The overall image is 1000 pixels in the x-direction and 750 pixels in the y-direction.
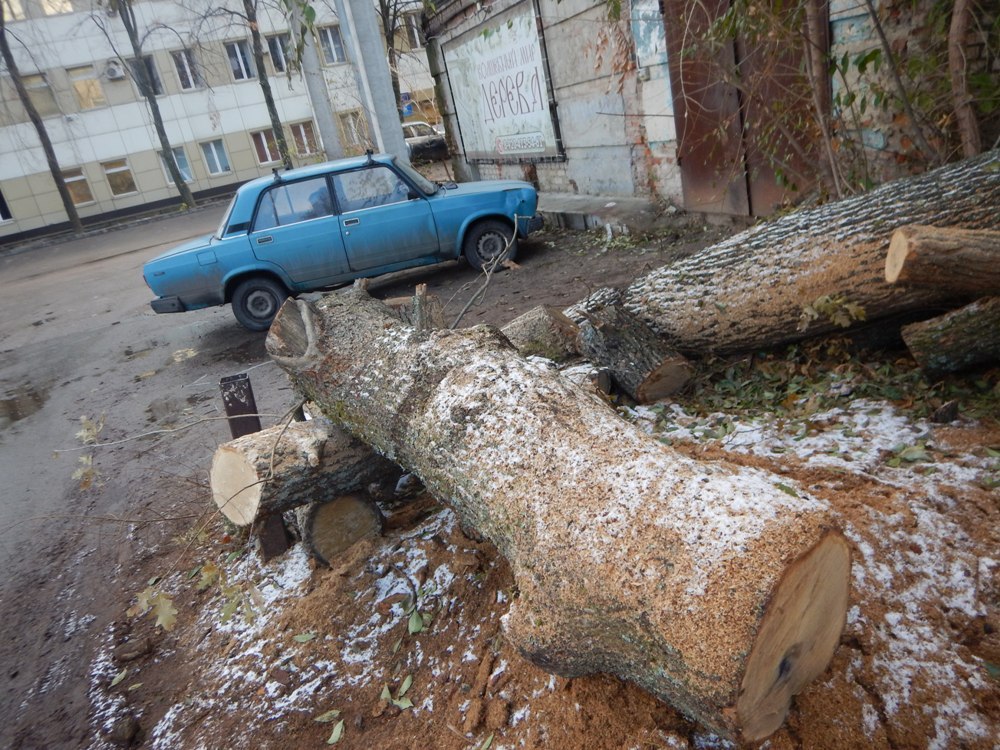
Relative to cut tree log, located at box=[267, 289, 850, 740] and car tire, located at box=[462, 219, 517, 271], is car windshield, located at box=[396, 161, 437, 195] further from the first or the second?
cut tree log, located at box=[267, 289, 850, 740]

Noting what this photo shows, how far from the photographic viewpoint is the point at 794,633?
1716 millimetres

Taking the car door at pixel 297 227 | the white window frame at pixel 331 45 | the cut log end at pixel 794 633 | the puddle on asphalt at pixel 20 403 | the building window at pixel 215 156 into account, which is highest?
the white window frame at pixel 331 45

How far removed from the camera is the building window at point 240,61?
26.3m

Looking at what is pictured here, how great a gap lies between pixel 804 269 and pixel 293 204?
5717mm

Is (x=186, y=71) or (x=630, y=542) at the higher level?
(x=186, y=71)

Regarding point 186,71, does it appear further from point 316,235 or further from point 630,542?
point 630,542

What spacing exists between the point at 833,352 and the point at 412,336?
7.71 ft

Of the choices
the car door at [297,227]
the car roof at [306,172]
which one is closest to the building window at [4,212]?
the car roof at [306,172]

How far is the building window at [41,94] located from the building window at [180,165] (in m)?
3.82

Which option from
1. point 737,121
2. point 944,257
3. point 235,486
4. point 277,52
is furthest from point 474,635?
point 277,52

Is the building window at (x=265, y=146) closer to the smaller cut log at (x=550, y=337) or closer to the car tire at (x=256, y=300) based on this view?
the car tire at (x=256, y=300)

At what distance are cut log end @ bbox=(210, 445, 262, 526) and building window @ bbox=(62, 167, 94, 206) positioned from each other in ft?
90.0

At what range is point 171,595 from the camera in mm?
3418

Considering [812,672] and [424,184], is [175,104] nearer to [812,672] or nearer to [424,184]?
[424,184]
